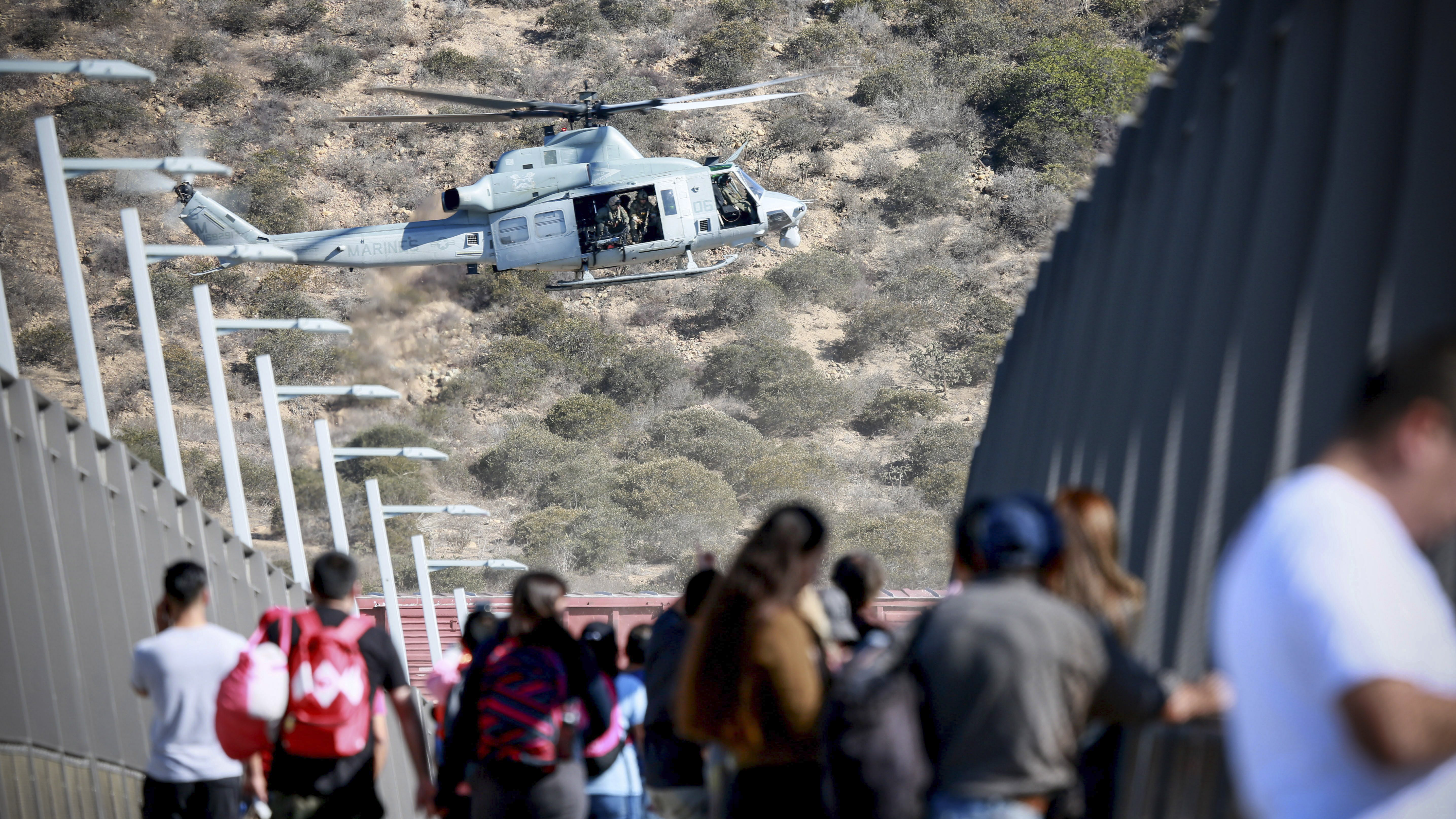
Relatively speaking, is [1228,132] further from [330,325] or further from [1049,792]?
[330,325]

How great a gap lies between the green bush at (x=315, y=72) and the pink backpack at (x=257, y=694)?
178 feet

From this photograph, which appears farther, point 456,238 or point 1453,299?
point 456,238

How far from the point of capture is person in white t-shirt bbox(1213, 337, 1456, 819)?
181cm

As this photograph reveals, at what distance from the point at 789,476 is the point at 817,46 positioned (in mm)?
24650

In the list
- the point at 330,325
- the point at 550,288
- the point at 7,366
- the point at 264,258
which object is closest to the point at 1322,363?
the point at 7,366

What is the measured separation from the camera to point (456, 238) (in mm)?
24984

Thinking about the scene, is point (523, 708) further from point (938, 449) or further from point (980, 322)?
point (980, 322)

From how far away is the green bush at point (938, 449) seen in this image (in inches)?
1661

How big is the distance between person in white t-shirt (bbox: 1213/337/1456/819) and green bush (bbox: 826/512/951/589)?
34337 millimetres

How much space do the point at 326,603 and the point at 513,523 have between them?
36.4 meters

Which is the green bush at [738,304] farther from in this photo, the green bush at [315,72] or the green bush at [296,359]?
the green bush at [315,72]

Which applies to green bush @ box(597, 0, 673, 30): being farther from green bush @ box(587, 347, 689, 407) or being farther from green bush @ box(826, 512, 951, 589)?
green bush @ box(826, 512, 951, 589)

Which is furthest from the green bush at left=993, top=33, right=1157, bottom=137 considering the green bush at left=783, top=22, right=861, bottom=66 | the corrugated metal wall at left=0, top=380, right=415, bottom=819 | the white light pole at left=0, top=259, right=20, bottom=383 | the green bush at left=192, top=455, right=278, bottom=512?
the white light pole at left=0, top=259, right=20, bottom=383

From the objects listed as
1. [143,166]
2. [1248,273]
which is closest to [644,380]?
[143,166]
